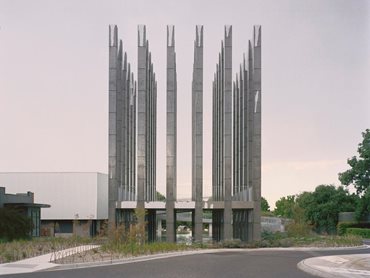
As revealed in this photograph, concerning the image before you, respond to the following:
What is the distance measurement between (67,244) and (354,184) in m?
37.9

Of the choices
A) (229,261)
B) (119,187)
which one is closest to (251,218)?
(119,187)

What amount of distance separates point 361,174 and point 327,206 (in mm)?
8826

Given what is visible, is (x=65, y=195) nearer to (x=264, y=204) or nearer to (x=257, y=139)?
(x=257, y=139)

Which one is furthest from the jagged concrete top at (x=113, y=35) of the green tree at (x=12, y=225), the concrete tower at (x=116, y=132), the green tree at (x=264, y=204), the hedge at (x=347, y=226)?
the green tree at (x=264, y=204)

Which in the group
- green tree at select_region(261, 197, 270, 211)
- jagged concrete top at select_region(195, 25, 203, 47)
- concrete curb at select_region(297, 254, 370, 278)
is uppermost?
jagged concrete top at select_region(195, 25, 203, 47)

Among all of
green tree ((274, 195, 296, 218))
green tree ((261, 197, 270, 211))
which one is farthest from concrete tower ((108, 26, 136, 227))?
green tree ((261, 197, 270, 211))

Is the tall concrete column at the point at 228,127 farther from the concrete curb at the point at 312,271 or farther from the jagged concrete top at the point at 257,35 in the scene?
the concrete curb at the point at 312,271

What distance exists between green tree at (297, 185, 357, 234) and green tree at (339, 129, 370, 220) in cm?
669

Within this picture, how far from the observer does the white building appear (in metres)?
70.1

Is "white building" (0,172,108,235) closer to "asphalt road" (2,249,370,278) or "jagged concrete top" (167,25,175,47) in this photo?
"jagged concrete top" (167,25,175,47)

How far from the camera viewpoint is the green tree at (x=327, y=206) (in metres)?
71.0

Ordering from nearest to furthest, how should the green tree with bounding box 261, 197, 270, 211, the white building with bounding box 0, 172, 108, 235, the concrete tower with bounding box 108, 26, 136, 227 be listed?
the concrete tower with bounding box 108, 26, 136, 227 < the white building with bounding box 0, 172, 108, 235 < the green tree with bounding box 261, 197, 270, 211

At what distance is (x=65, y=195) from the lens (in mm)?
70562

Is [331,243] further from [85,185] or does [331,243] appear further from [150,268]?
[85,185]
